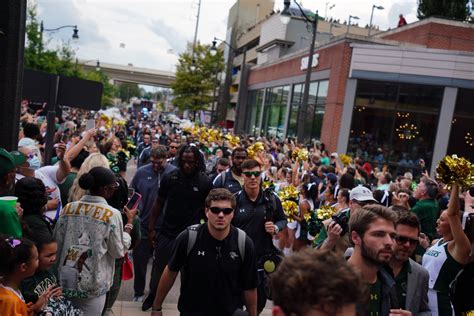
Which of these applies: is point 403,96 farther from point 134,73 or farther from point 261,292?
point 134,73

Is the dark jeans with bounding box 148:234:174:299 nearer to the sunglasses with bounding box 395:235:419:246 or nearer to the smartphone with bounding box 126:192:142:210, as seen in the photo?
the smartphone with bounding box 126:192:142:210

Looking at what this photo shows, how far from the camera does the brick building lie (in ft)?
70.7

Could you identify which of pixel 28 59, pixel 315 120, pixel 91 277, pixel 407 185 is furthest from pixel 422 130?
pixel 28 59

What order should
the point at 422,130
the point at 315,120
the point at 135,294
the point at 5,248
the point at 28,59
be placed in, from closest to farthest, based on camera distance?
1. the point at 5,248
2. the point at 135,294
3. the point at 422,130
4. the point at 315,120
5. the point at 28,59

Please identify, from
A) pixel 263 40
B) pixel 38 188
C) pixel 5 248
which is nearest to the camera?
pixel 5 248

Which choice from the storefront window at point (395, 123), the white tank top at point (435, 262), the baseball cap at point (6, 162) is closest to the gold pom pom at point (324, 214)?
the white tank top at point (435, 262)

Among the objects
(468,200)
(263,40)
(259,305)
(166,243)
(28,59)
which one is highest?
(263,40)

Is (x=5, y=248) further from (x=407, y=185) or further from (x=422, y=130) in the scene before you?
(x=422, y=130)

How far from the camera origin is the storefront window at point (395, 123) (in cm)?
2214

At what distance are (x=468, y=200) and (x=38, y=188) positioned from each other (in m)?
3.98

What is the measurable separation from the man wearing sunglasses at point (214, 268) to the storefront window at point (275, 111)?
2973 centimetres

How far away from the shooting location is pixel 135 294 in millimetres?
6262

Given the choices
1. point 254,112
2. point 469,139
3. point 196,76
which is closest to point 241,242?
point 469,139

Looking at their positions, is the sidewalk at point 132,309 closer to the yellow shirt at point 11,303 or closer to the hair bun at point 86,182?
the hair bun at point 86,182
